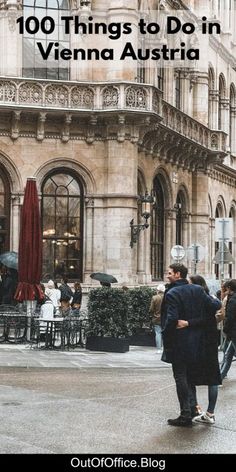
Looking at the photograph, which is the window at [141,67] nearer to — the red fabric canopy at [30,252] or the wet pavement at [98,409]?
the red fabric canopy at [30,252]

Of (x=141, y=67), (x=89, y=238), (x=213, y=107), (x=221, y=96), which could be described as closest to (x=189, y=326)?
(x=89, y=238)

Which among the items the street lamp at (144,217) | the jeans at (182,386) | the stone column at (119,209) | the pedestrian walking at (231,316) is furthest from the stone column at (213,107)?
the jeans at (182,386)

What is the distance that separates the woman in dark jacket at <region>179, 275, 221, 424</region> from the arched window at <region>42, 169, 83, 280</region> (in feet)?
60.7

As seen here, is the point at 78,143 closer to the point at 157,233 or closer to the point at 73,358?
the point at 157,233

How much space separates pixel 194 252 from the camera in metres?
31.9

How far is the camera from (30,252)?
23531 millimetres

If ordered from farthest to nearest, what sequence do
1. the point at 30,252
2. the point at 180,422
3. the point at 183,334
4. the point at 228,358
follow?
1. the point at 30,252
2. the point at 228,358
3. the point at 183,334
4. the point at 180,422

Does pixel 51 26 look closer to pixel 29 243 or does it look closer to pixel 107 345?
pixel 29 243

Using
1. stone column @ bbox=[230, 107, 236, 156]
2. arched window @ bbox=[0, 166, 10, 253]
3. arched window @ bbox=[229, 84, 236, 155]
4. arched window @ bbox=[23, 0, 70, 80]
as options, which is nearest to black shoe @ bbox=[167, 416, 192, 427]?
arched window @ bbox=[0, 166, 10, 253]

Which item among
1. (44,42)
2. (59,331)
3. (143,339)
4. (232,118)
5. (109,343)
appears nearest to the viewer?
(109,343)

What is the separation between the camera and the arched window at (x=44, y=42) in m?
30.6

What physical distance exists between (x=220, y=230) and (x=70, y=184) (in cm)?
678

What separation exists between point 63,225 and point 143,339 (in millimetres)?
7745

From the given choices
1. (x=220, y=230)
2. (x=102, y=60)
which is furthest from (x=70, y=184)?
(x=220, y=230)
